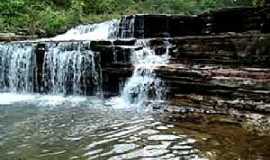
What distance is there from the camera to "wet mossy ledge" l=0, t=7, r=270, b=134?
10.2m

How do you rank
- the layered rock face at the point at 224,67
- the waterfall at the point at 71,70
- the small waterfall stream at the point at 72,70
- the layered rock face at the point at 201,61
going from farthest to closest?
1. the waterfall at the point at 71,70
2. the small waterfall stream at the point at 72,70
3. the layered rock face at the point at 201,61
4. the layered rock face at the point at 224,67

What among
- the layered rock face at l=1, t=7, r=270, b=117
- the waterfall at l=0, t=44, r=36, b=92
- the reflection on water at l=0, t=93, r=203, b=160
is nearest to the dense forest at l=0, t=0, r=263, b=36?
the layered rock face at l=1, t=7, r=270, b=117

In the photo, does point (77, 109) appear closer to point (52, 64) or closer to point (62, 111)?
point (62, 111)

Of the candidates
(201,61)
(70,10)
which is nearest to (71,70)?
(201,61)

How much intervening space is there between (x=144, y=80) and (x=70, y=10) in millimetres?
12611

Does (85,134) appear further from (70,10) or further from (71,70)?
(70,10)

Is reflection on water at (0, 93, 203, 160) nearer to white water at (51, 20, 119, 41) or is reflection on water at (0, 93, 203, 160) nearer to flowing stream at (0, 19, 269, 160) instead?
flowing stream at (0, 19, 269, 160)

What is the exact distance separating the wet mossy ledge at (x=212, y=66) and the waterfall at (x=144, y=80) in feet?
0.57

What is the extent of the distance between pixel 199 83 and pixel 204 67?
2.49ft

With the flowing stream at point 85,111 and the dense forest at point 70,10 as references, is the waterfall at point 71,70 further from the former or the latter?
the dense forest at point 70,10

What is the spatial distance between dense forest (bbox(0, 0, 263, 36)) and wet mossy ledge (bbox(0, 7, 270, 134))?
3348 mm

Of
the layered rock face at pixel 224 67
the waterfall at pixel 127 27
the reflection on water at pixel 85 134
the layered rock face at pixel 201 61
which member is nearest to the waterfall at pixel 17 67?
the layered rock face at pixel 201 61

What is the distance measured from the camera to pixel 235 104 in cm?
1040

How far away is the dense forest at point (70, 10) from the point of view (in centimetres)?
2151
